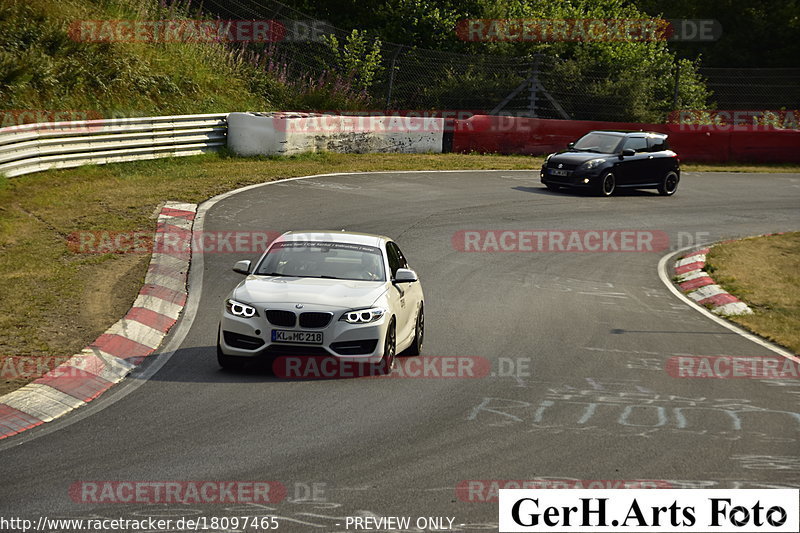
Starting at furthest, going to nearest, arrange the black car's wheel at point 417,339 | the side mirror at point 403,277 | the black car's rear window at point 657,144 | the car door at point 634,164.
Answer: the black car's rear window at point 657,144
the car door at point 634,164
the black car's wheel at point 417,339
the side mirror at point 403,277

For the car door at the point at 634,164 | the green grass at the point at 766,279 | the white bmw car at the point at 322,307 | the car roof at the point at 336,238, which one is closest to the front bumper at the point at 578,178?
the car door at the point at 634,164

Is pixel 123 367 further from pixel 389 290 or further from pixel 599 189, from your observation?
pixel 599 189

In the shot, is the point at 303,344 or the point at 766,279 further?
the point at 766,279

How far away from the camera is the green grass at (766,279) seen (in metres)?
14.5

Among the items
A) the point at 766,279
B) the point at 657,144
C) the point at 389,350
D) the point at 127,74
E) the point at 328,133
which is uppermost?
the point at 127,74

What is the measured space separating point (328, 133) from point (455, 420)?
20675mm

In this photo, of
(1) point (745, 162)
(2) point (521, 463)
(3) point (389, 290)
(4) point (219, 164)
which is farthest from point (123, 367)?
(1) point (745, 162)

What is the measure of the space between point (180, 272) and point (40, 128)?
7.76m

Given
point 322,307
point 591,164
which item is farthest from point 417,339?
point 591,164

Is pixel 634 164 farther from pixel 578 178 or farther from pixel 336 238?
pixel 336 238

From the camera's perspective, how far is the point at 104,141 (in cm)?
2314

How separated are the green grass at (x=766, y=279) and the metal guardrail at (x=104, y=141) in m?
12.7

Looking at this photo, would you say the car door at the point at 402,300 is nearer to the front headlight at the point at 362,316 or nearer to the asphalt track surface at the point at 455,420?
the front headlight at the point at 362,316

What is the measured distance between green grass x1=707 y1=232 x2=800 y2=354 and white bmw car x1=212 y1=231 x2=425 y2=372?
5422 millimetres
